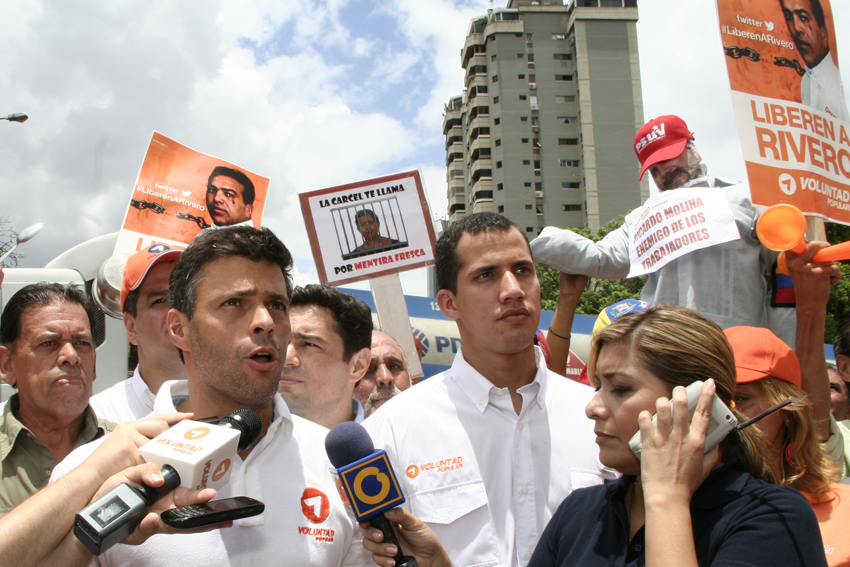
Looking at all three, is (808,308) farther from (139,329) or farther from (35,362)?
(35,362)

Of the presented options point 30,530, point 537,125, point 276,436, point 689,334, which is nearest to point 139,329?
point 276,436

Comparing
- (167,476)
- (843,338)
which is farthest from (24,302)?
(843,338)

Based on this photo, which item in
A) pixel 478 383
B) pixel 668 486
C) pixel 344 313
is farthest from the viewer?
pixel 344 313

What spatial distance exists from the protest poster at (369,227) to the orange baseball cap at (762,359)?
228 centimetres

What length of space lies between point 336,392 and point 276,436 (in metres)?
1.34

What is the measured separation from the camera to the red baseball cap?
3.41 metres

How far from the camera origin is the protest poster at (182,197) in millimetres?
4891

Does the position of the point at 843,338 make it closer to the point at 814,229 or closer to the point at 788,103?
the point at 814,229

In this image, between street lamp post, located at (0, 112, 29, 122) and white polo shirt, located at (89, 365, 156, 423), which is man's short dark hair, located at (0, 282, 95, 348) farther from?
street lamp post, located at (0, 112, 29, 122)

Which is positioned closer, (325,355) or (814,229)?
(814,229)

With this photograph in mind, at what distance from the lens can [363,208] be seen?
451cm

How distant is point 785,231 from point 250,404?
2.27 meters

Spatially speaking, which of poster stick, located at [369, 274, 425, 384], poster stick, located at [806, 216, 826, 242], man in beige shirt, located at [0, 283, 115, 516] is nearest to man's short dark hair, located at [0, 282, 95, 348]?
man in beige shirt, located at [0, 283, 115, 516]

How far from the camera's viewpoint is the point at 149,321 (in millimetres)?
3262
